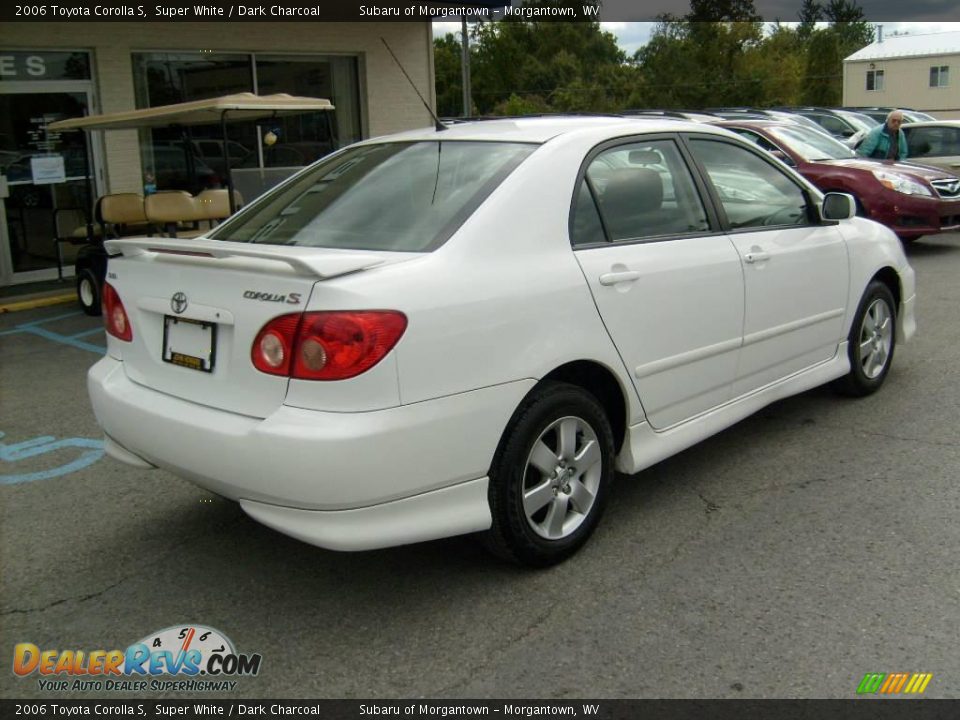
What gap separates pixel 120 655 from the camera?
3.13 metres

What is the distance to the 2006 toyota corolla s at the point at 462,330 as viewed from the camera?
3010 millimetres

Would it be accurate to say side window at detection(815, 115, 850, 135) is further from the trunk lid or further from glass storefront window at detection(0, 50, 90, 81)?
the trunk lid

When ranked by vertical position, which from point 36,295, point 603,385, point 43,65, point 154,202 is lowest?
point 36,295

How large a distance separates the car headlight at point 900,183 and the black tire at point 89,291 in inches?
340

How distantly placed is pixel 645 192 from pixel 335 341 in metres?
1.75

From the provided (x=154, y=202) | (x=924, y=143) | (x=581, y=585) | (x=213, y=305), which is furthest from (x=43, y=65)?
(x=924, y=143)

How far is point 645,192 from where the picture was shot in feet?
13.5

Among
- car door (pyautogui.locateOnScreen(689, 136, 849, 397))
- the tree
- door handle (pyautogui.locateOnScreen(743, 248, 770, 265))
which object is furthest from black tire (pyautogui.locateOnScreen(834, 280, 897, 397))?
the tree

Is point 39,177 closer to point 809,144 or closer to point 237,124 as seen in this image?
point 237,124

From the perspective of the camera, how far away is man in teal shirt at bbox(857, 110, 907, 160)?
13281mm
